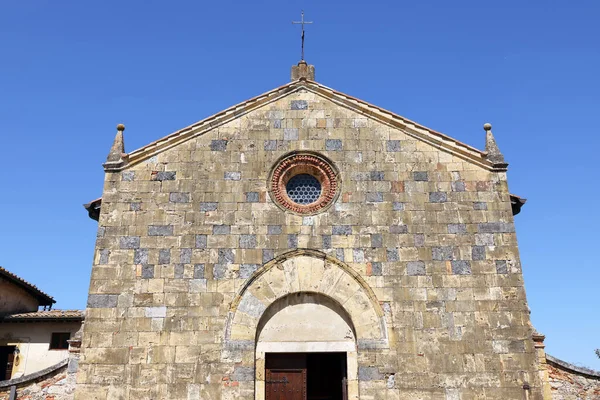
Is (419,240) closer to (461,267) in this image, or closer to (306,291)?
(461,267)

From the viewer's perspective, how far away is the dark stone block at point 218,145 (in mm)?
14383

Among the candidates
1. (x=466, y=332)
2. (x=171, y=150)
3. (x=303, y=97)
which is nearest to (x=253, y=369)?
(x=466, y=332)

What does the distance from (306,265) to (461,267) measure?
377 centimetres

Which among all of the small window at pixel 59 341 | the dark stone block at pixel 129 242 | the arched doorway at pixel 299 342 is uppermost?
the dark stone block at pixel 129 242

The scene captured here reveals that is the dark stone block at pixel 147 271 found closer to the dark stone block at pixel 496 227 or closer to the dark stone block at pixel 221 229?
the dark stone block at pixel 221 229

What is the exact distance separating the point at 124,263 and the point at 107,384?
2788 millimetres

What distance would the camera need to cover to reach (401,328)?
12617 millimetres

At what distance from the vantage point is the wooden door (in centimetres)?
1260

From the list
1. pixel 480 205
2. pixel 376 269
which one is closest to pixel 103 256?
pixel 376 269

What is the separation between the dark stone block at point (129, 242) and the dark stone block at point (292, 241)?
3725 millimetres

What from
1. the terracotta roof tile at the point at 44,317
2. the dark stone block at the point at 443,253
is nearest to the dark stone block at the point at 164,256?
the dark stone block at the point at 443,253

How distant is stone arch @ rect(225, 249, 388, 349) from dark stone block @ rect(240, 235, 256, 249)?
612 millimetres

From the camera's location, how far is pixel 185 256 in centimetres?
1318

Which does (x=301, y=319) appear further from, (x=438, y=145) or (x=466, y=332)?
(x=438, y=145)
